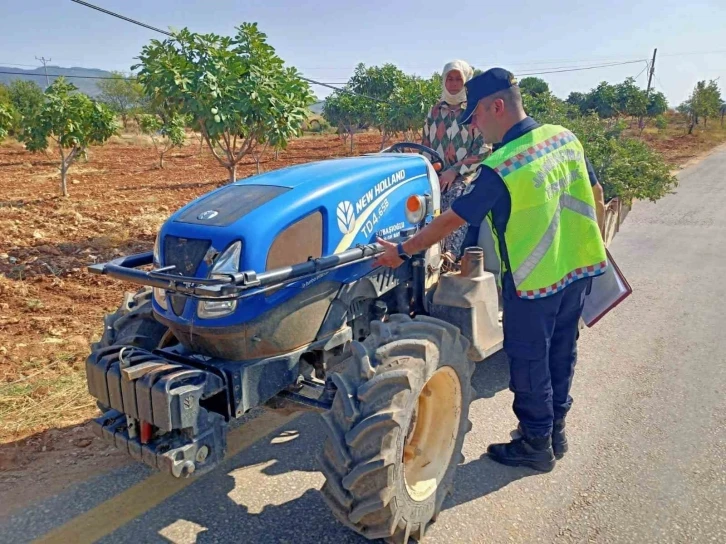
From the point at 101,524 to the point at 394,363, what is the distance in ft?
5.48

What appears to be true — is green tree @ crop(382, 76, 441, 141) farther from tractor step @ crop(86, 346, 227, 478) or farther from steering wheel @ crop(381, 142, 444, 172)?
tractor step @ crop(86, 346, 227, 478)

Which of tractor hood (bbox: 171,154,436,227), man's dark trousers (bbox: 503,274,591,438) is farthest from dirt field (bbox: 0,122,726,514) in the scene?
man's dark trousers (bbox: 503,274,591,438)

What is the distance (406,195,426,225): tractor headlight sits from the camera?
353 cm

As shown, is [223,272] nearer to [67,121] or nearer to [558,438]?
[558,438]

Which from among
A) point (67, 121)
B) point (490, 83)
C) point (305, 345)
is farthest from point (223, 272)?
point (67, 121)

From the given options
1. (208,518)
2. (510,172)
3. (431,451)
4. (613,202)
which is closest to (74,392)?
(208,518)

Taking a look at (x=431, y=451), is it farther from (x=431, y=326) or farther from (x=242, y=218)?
(x=242, y=218)

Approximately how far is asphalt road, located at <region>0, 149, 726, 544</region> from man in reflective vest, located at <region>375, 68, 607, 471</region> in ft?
1.11

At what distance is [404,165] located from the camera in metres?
3.57

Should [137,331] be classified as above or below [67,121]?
below

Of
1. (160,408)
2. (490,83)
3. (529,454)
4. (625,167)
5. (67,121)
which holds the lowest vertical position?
(529,454)

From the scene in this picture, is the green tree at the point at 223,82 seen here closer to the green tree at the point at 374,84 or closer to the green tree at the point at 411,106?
the green tree at the point at 411,106

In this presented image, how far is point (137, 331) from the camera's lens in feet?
10.6

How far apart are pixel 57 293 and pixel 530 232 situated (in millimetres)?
5898
